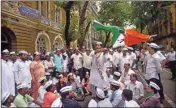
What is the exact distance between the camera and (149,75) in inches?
276

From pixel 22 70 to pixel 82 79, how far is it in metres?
2.34

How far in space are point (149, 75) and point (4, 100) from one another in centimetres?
273

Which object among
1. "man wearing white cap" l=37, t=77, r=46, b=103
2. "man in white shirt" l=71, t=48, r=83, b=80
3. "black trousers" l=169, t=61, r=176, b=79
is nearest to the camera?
"man wearing white cap" l=37, t=77, r=46, b=103

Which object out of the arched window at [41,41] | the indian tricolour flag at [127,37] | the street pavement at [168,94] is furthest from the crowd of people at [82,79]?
the indian tricolour flag at [127,37]

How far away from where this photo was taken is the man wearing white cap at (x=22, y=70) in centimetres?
776

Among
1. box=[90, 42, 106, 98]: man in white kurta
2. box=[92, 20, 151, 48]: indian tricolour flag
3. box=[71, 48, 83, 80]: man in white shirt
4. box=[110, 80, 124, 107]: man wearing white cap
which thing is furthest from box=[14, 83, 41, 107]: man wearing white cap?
box=[71, 48, 83, 80]: man in white shirt

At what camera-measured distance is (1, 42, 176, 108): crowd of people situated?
508cm

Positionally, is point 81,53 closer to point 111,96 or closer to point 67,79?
point 67,79

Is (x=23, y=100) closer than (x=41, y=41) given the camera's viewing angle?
Yes

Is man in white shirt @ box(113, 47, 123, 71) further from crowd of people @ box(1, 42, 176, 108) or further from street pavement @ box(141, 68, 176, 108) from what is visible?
street pavement @ box(141, 68, 176, 108)

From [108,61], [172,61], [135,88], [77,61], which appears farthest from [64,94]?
[172,61]

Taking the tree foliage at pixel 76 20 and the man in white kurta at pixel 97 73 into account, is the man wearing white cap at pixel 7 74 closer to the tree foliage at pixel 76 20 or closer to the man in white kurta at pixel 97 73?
the man in white kurta at pixel 97 73

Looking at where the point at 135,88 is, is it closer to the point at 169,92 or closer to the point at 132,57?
the point at 169,92

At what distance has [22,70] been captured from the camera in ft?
26.0
